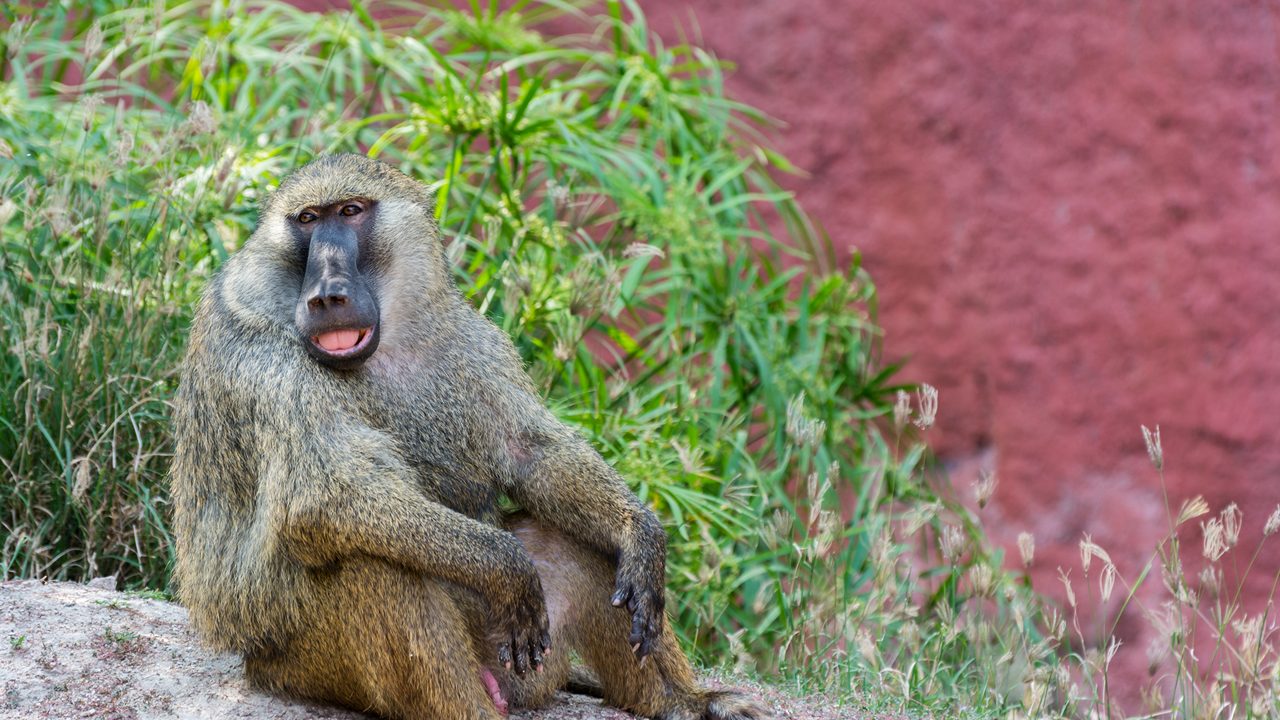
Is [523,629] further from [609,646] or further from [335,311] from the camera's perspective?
[335,311]

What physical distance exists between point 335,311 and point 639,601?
3.27 ft

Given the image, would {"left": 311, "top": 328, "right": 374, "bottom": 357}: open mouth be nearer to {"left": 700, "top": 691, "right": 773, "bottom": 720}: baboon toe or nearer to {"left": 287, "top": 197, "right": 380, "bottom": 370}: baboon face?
{"left": 287, "top": 197, "right": 380, "bottom": 370}: baboon face

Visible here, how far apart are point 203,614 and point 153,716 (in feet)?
0.98

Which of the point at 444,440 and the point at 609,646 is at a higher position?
the point at 444,440

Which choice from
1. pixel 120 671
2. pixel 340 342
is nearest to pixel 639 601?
pixel 340 342

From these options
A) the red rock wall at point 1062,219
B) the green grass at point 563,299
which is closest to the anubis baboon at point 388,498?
the green grass at point 563,299

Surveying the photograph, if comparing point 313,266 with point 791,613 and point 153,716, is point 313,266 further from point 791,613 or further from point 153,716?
point 791,613

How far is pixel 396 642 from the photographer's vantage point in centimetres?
323

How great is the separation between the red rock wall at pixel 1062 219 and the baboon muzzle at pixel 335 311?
4.23 m

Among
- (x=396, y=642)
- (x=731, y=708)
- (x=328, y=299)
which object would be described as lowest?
(x=731, y=708)

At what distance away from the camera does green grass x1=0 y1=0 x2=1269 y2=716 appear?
446cm

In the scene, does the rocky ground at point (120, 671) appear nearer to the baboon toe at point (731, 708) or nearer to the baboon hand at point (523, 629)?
the baboon toe at point (731, 708)

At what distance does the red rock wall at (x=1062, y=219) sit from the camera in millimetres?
7008

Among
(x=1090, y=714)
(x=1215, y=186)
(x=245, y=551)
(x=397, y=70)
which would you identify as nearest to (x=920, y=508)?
(x=1090, y=714)
